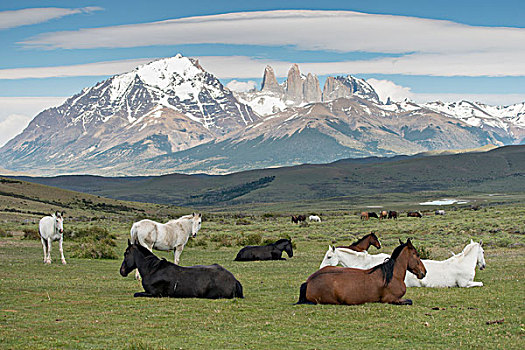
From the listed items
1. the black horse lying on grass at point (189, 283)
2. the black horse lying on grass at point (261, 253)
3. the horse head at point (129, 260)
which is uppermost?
the horse head at point (129, 260)

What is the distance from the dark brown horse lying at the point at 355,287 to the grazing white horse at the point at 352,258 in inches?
126

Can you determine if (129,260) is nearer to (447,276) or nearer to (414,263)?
(414,263)

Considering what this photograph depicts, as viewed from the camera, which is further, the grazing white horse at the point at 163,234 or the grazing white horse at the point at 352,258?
the grazing white horse at the point at 163,234

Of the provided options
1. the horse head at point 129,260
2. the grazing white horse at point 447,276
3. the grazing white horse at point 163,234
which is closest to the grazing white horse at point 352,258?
the grazing white horse at point 447,276

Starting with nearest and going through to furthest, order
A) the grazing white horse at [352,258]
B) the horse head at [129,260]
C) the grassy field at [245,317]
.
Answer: the grassy field at [245,317]
the horse head at [129,260]
the grazing white horse at [352,258]

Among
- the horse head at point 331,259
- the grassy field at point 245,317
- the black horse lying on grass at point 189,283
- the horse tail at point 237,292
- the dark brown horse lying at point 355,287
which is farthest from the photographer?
the horse head at point 331,259

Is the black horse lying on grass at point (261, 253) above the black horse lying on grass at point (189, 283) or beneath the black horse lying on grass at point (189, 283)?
beneath

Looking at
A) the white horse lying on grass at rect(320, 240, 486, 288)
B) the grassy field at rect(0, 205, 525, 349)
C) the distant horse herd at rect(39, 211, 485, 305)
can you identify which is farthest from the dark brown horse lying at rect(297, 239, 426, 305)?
the white horse lying on grass at rect(320, 240, 486, 288)

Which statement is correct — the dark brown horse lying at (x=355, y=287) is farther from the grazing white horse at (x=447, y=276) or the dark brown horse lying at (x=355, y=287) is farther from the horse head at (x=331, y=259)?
the horse head at (x=331, y=259)

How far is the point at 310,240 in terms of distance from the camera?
41.6m

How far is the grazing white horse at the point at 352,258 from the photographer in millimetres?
17297

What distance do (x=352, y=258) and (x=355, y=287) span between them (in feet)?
14.1

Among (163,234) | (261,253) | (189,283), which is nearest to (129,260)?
(189,283)

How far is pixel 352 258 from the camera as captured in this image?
701 inches
